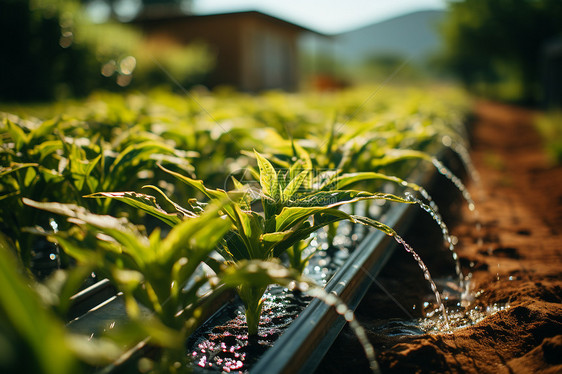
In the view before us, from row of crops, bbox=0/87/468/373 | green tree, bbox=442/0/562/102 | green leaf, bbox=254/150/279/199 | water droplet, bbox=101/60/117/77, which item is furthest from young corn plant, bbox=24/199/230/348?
green tree, bbox=442/0/562/102

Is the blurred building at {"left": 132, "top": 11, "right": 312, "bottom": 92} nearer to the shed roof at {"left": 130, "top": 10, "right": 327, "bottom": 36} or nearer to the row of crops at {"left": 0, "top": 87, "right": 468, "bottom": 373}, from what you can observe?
the shed roof at {"left": 130, "top": 10, "right": 327, "bottom": 36}

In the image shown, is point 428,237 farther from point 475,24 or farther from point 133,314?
point 475,24

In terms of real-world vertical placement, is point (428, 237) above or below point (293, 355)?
below

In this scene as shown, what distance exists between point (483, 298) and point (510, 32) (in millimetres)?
40714

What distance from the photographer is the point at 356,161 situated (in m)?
3.18

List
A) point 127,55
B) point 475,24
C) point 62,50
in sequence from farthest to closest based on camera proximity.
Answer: point 475,24 < point 127,55 < point 62,50

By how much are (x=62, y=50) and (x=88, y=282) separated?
30.4 ft

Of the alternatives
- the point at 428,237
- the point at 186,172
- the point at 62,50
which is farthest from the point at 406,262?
the point at 62,50

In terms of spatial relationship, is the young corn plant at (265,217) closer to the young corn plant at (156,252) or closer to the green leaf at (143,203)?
the green leaf at (143,203)

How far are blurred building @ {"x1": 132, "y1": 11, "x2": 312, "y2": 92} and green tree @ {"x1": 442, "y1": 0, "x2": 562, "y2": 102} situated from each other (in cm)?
2281

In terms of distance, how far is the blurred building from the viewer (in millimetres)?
19812

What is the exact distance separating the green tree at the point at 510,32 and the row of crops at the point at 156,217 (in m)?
37.7

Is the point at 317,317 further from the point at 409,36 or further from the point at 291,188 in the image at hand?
the point at 409,36

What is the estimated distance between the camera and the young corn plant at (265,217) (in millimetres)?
1804
